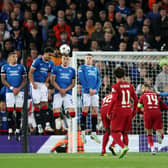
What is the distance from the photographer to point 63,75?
17.6 metres

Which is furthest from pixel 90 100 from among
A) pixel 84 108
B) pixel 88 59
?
pixel 88 59

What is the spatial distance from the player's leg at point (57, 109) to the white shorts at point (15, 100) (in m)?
0.75

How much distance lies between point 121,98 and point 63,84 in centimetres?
455

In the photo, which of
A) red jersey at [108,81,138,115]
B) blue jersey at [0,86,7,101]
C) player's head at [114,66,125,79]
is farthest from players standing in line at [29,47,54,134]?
player's head at [114,66,125,79]

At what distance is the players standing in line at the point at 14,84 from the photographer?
56.4 feet

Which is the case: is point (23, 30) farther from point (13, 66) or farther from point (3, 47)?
point (13, 66)

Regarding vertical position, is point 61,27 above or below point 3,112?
above

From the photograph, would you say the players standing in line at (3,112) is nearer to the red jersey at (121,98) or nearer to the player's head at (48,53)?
the player's head at (48,53)

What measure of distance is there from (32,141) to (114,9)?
5.58m

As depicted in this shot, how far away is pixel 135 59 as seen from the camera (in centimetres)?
Answer: 1772

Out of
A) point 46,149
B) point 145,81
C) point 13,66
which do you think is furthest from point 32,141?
point 145,81

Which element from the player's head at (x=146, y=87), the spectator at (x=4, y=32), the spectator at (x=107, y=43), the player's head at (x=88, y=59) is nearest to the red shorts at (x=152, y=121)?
the player's head at (x=146, y=87)

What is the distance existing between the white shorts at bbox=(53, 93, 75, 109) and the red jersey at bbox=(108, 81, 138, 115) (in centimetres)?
416

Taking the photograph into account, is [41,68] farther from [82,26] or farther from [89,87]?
[82,26]
